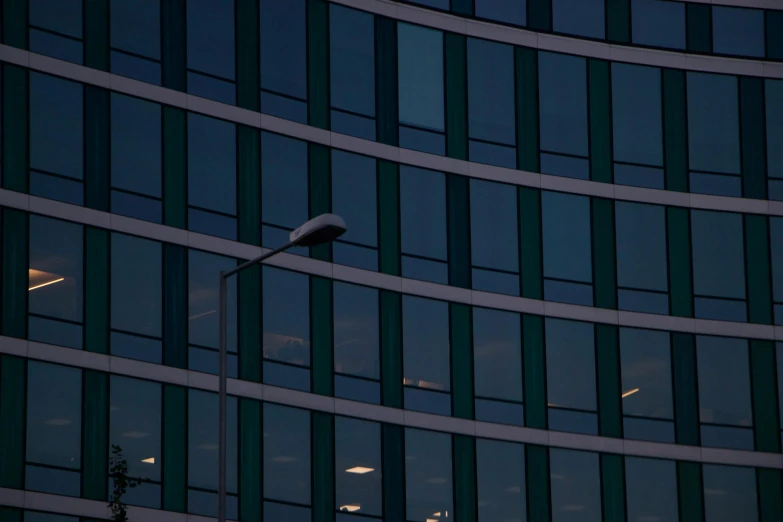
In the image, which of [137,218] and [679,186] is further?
[679,186]

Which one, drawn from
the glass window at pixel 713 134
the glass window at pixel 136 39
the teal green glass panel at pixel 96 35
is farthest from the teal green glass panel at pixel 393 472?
the glass window at pixel 713 134

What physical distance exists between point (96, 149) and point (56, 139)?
0.86 meters

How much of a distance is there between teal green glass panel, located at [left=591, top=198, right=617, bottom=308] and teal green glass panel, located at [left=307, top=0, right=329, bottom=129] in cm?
728

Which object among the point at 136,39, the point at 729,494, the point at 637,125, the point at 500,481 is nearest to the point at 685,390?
the point at 729,494

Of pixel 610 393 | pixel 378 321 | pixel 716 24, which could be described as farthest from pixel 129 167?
pixel 716 24

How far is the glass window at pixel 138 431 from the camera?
28391mm

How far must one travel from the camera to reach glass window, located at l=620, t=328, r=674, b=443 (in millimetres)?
34625

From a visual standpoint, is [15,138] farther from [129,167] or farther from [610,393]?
[610,393]

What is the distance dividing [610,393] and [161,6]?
13.7 meters

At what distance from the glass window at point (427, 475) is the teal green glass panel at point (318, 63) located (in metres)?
7.37

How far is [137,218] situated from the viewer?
1164 inches

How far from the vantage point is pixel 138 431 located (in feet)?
94.0

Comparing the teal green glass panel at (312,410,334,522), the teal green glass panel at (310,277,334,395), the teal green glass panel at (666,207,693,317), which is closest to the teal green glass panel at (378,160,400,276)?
the teal green glass panel at (310,277,334,395)

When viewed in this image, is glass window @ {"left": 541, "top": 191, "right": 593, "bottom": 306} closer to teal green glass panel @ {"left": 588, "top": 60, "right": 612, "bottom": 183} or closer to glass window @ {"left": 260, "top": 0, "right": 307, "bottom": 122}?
teal green glass panel @ {"left": 588, "top": 60, "right": 612, "bottom": 183}
